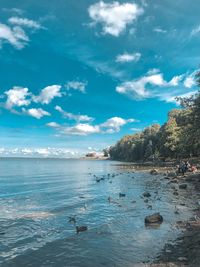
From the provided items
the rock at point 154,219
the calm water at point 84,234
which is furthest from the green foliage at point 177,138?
the rock at point 154,219

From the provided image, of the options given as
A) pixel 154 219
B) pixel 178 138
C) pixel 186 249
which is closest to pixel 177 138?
pixel 178 138

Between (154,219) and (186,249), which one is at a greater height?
(154,219)

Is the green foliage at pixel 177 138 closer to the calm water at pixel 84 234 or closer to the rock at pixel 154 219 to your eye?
the calm water at pixel 84 234

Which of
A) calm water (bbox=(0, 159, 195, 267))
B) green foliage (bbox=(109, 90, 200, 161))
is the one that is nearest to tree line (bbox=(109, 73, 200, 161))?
green foliage (bbox=(109, 90, 200, 161))

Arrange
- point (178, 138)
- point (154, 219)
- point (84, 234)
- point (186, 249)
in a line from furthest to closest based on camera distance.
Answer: point (178, 138) < point (154, 219) < point (84, 234) < point (186, 249)

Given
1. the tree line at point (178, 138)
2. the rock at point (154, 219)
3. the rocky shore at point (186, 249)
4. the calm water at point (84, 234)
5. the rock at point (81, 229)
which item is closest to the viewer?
the rocky shore at point (186, 249)

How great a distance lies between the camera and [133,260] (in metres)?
17.2

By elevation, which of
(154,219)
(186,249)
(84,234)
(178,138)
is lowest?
(84,234)

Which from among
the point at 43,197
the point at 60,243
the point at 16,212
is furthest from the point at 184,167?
the point at 60,243

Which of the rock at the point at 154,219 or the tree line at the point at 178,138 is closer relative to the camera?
the rock at the point at 154,219

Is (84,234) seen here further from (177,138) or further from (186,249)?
(177,138)

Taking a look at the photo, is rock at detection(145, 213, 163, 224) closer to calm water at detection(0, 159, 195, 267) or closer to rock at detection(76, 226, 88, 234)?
calm water at detection(0, 159, 195, 267)

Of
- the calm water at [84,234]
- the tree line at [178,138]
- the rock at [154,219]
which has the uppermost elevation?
the tree line at [178,138]

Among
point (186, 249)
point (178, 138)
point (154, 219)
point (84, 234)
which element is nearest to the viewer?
point (186, 249)
